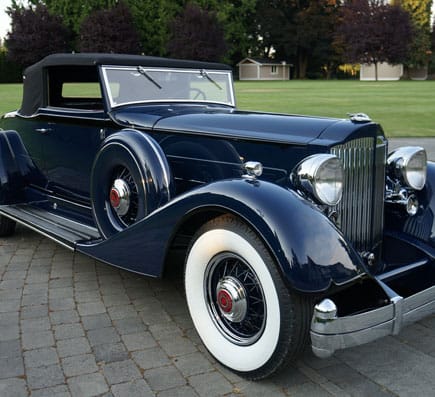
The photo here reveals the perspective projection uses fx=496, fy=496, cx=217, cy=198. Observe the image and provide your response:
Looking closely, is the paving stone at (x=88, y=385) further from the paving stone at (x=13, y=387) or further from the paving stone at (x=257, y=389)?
the paving stone at (x=257, y=389)

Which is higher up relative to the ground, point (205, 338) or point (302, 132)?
point (302, 132)

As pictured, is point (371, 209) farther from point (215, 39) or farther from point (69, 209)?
point (215, 39)

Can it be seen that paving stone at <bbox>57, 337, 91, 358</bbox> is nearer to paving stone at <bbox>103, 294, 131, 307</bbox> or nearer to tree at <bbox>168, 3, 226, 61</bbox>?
paving stone at <bbox>103, 294, 131, 307</bbox>

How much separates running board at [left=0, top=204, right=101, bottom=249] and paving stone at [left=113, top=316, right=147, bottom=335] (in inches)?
29.3

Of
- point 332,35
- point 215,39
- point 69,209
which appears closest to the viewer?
point 69,209

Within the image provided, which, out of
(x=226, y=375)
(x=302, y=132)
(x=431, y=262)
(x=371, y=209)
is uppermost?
(x=302, y=132)

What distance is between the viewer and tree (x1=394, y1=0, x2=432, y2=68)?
63875mm

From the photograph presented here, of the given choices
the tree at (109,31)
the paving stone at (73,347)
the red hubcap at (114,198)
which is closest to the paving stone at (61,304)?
the paving stone at (73,347)

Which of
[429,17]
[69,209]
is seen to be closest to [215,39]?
[429,17]

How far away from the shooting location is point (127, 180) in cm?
358

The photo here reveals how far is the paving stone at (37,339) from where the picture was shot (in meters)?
2.91

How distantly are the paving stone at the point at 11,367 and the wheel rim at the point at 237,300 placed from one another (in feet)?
3.49

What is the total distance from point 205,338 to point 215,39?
5339 centimetres

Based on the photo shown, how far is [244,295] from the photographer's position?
260 centimetres
